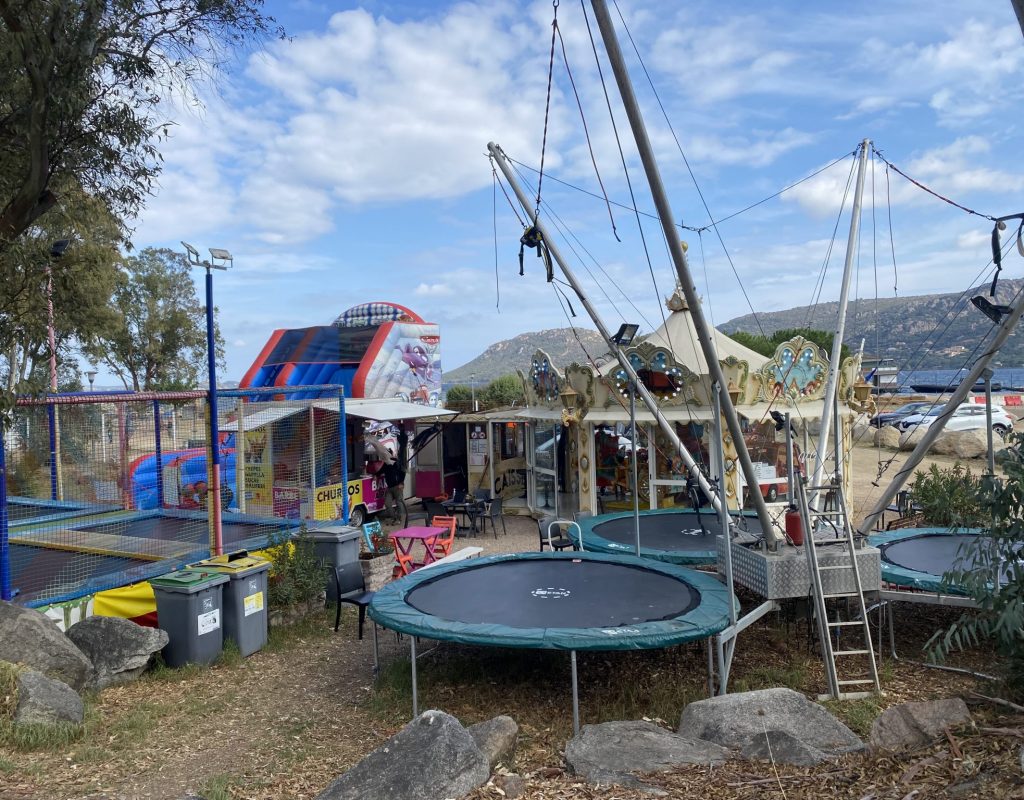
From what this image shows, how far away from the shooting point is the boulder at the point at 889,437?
2980 centimetres

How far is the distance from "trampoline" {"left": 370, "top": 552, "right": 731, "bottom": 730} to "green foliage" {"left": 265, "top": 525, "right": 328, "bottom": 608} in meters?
1.57

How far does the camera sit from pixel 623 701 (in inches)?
245

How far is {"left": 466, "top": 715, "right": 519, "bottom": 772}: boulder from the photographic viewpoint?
4355 mm

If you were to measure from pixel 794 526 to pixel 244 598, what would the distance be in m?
5.42

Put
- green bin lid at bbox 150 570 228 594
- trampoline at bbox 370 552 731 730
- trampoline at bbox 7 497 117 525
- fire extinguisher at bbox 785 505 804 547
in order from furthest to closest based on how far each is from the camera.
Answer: trampoline at bbox 7 497 117 525
green bin lid at bbox 150 570 228 594
fire extinguisher at bbox 785 505 804 547
trampoline at bbox 370 552 731 730

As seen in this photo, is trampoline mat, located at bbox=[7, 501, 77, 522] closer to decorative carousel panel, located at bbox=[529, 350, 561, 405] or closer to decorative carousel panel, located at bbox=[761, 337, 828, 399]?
decorative carousel panel, located at bbox=[529, 350, 561, 405]

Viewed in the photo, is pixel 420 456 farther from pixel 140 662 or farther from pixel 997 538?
pixel 997 538

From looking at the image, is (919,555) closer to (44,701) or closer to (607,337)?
(607,337)

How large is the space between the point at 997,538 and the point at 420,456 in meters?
14.1

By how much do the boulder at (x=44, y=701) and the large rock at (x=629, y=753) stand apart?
3.78 metres

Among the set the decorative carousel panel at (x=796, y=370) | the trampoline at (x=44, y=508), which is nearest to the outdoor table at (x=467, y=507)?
the trampoline at (x=44, y=508)

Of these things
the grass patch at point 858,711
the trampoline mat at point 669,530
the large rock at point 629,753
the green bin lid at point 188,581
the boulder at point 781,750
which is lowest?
the grass patch at point 858,711

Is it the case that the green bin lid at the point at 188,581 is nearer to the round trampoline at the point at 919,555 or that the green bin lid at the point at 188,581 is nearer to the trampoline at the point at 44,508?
the trampoline at the point at 44,508

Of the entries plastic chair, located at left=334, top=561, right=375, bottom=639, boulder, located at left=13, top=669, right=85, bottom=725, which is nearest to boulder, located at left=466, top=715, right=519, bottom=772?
boulder, located at left=13, top=669, right=85, bottom=725
